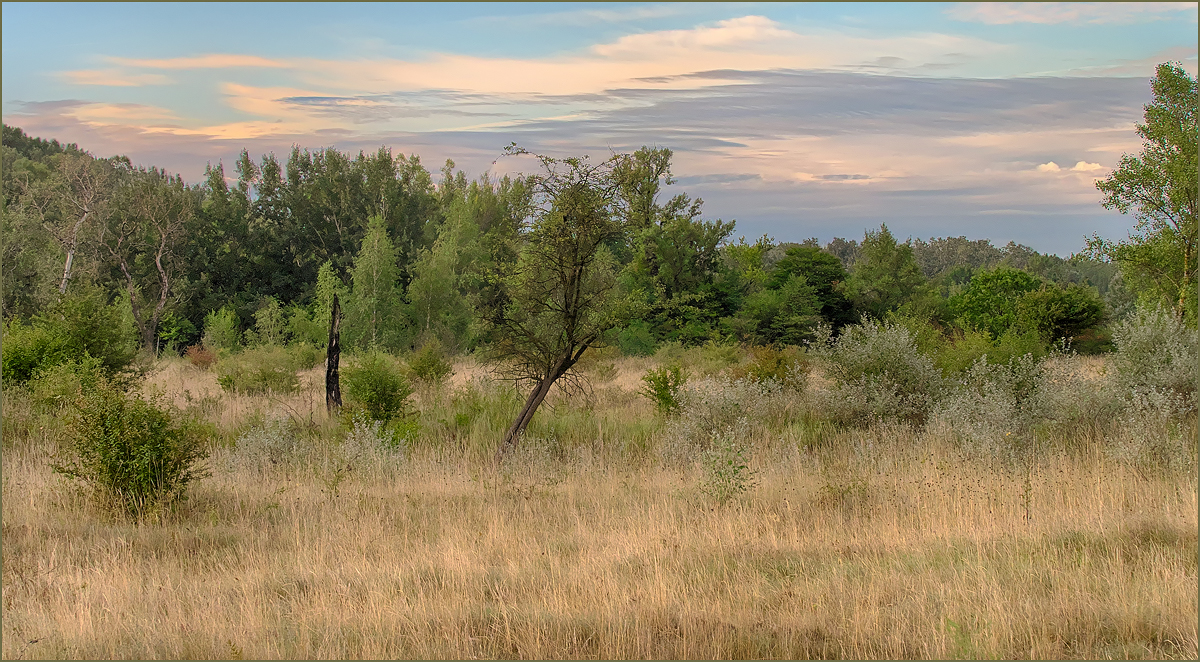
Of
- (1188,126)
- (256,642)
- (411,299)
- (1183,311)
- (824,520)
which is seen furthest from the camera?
(411,299)

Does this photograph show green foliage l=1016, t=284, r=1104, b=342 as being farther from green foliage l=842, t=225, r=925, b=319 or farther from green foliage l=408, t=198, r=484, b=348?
green foliage l=408, t=198, r=484, b=348

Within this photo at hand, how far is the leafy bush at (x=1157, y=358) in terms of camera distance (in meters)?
12.8

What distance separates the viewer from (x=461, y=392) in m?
16.7

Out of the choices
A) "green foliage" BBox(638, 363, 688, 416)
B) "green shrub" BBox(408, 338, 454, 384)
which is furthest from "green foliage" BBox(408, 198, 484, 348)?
"green foliage" BBox(638, 363, 688, 416)

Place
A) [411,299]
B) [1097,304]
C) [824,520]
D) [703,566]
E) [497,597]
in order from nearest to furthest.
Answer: [497,597] → [703,566] → [824,520] → [1097,304] → [411,299]

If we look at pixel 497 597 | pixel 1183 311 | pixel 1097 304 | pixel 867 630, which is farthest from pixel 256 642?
pixel 1097 304

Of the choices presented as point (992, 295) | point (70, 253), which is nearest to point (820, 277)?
point (992, 295)

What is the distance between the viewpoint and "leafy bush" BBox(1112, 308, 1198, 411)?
1277cm

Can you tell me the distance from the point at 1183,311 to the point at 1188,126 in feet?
19.1

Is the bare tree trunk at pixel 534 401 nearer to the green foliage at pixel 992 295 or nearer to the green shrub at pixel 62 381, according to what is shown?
the green shrub at pixel 62 381

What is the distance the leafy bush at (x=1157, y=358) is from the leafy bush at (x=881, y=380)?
2.85 m

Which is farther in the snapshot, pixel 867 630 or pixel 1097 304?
pixel 1097 304

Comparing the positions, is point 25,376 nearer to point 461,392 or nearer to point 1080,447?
point 461,392

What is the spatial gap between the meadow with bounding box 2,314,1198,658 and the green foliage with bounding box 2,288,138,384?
1912mm
